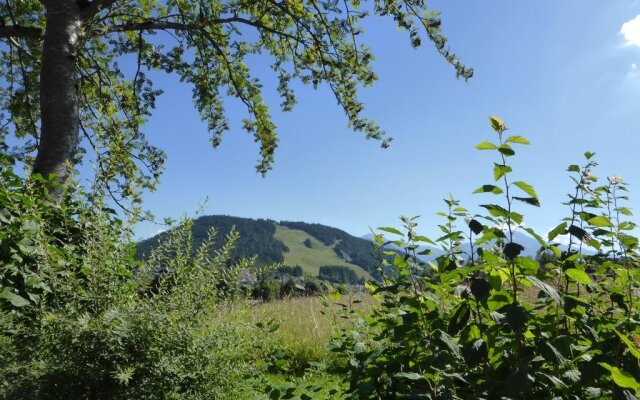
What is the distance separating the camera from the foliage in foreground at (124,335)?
7.91 ft

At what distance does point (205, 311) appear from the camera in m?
2.83

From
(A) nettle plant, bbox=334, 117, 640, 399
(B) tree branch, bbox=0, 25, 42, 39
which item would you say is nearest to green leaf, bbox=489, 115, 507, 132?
(A) nettle plant, bbox=334, 117, 640, 399

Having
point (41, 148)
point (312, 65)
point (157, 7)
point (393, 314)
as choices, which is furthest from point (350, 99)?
point (393, 314)

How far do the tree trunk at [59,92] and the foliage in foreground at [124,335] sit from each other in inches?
88.4

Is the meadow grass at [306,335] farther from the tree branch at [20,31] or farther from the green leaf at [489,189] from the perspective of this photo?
the tree branch at [20,31]

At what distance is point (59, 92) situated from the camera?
18.0 feet

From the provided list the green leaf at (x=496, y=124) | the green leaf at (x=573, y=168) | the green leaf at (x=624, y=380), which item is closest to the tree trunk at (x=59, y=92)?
the green leaf at (x=496, y=124)

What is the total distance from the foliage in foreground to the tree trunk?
7.36 feet

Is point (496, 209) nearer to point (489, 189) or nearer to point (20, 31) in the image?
point (489, 189)

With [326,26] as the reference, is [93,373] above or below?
below

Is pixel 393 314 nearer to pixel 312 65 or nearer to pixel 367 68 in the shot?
pixel 367 68

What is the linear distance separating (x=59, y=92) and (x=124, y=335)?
4495 mm

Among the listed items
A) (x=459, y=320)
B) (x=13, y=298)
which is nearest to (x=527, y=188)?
(x=459, y=320)

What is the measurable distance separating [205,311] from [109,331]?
2.03 feet
